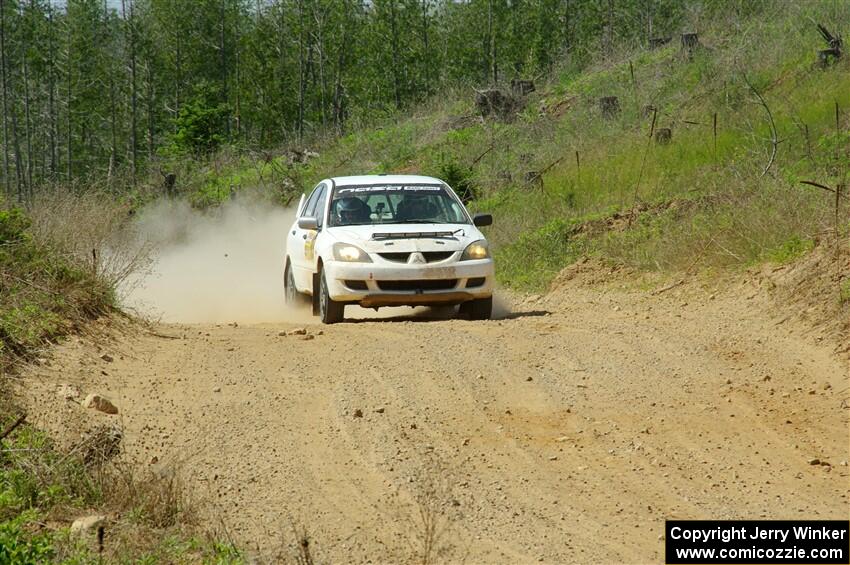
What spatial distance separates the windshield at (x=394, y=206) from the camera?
13.7 meters

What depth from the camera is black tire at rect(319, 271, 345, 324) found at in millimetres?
12891

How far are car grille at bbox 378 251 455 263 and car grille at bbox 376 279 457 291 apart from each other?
0.73 ft

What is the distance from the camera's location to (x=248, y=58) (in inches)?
2936

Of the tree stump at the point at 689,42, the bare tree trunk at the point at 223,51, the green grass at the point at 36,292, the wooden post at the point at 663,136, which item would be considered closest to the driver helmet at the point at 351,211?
the green grass at the point at 36,292

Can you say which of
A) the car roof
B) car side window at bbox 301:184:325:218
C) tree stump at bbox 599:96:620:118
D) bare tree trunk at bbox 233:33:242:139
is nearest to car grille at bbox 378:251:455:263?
the car roof

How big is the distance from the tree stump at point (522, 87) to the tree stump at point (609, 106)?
7.76 metres

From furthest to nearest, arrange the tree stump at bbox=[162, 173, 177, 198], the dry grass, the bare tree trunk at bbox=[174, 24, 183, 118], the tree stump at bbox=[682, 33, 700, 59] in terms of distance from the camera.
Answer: the bare tree trunk at bbox=[174, 24, 183, 118]
the tree stump at bbox=[162, 173, 177, 198]
the tree stump at bbox=[682, 33, 700, 59]
the dry grass

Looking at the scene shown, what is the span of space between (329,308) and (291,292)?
2516 mm

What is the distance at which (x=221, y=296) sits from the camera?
1772 centimetres

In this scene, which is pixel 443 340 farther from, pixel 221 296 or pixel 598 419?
pixel 221 296

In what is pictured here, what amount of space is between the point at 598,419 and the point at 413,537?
2562mm

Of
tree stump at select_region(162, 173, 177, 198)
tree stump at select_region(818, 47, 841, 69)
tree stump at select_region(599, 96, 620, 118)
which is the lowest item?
tree stump at select_region(162, 173, 177, 198)

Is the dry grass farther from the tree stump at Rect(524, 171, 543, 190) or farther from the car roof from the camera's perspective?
the tree stump at Rect(524, 171, 543, 190)

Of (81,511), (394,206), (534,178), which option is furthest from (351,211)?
(534,178)
